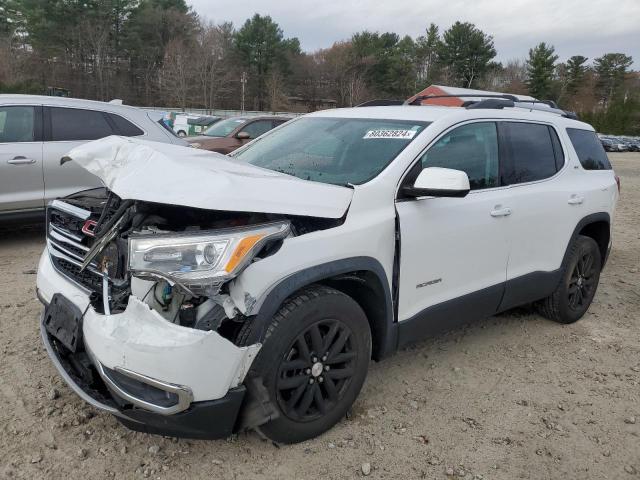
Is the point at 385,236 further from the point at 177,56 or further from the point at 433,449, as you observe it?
the point at 177,56

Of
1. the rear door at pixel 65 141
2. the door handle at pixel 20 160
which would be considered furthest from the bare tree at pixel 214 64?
the door handle at pixel 20 160

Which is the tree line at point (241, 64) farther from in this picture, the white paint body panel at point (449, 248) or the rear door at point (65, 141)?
the white paint body panel at point (449, 248)

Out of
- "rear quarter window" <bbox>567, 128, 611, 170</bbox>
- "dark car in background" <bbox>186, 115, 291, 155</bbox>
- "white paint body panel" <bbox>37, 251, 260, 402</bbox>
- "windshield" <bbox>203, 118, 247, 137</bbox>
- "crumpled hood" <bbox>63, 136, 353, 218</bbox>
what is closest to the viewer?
"white paint body panel" <bbox>37, 251, 260, 402</bbox>

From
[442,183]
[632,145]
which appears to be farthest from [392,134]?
[632,145]

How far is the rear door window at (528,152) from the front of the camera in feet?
12.3

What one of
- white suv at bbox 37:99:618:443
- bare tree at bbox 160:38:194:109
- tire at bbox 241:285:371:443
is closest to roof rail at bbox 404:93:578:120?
white suv at bbox 37:99:618:443

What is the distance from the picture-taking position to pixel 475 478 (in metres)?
2.59

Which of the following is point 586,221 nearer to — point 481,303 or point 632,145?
point 481,303

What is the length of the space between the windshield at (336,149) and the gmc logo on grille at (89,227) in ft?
3.70

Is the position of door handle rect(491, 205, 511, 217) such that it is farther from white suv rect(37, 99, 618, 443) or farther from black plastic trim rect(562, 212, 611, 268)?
black plastic trim rect(562, 212, 611, 268)

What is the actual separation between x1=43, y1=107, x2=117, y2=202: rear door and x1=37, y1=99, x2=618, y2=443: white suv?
3.09 m

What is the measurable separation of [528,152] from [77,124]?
195 inches

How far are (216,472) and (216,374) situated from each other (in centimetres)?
63

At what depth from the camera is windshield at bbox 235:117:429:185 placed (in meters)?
3.08
